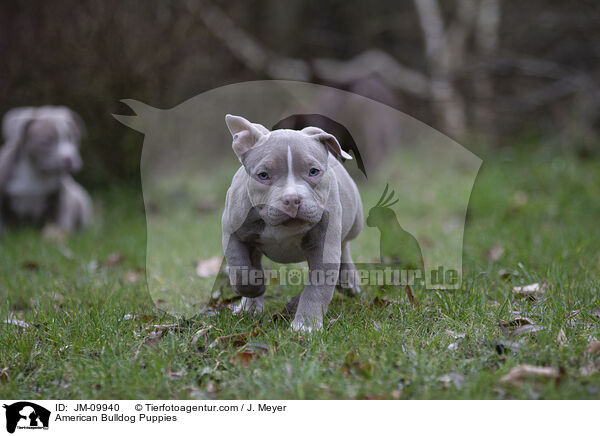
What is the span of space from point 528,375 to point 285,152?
1.33 meters

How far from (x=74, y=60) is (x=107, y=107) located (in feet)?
2.35

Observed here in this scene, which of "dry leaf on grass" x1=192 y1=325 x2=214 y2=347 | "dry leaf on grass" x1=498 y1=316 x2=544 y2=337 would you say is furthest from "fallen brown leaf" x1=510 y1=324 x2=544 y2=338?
"dry leaf on grass" x1=192 y1=325 x2=214 y2=347

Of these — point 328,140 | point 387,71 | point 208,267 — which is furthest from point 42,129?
point 387,71

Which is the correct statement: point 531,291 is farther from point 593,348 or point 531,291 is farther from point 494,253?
point 494,253

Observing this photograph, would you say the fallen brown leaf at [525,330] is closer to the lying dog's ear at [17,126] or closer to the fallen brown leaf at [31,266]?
the fallen brown leaf at [31,266]

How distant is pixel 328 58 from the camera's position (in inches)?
447

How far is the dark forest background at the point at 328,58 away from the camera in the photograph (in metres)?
7.73

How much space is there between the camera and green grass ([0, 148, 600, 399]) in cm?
246

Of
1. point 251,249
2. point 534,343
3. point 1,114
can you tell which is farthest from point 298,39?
point 534,343

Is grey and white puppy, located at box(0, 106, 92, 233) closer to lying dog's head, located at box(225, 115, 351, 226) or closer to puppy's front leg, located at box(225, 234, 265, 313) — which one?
puppy's front leg, located at box(225, 234, 265, 313)

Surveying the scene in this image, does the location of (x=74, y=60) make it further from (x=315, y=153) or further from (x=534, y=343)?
(x=534, y=343)

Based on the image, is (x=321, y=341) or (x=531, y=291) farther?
(x=531, y=291)

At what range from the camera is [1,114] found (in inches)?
305

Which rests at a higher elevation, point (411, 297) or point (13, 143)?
point (13, 143)
